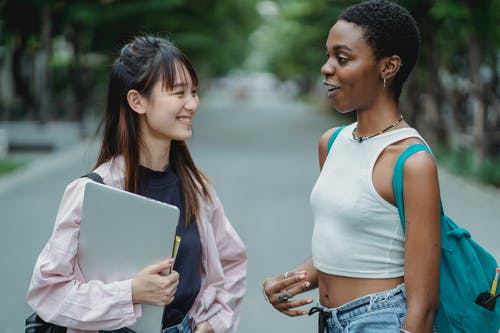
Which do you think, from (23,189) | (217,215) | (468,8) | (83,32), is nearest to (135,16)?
(83,32)

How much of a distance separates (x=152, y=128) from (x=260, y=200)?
8.23 meters

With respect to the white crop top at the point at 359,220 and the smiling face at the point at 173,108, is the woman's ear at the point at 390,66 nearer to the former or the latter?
the white crop top at the point at 359,220

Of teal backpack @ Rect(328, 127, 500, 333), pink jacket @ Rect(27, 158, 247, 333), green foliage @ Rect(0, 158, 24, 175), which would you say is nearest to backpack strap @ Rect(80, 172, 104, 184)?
pink jacket @ Rect(27, 158, 247, 333)

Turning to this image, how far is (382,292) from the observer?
82.8 inches

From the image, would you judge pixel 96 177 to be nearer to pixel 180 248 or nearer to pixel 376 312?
pixel 180 248

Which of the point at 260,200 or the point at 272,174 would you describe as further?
the point at 272,174

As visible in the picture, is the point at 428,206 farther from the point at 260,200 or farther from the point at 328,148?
the point at 260,200

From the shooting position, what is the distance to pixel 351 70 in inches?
82.8

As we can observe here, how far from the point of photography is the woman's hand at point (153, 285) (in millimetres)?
2066

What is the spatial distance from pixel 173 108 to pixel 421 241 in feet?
2.86

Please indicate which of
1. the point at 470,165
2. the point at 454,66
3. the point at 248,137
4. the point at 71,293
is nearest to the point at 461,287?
the point at 71,293

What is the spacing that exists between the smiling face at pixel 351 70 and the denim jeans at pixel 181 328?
85 cm

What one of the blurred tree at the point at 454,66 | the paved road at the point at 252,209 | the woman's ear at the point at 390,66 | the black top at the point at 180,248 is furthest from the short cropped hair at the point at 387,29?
the blurred tree at the point at 454,66

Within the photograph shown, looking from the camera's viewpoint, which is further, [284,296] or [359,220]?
[284,296]
